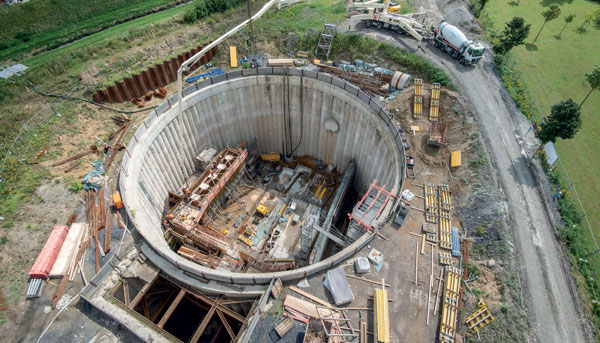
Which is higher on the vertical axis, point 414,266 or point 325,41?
point 325,41

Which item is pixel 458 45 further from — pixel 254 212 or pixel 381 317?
Answer: pixel 381 317

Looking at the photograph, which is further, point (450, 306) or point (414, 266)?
point (414, 266)

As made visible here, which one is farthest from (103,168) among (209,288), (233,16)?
(233,16)

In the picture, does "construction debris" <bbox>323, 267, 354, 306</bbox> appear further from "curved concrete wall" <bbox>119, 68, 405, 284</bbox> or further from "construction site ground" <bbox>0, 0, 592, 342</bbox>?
"curved concrete wall" <bbox>119, 68, 405, 284</bbox>

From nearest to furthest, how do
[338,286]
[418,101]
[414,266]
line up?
[338,286] < [414,266] < [418,101]

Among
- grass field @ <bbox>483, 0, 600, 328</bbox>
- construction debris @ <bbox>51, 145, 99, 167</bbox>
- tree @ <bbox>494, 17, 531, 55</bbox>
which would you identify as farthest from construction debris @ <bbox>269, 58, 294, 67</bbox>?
grass field @ <bbox>483, 0, 600, 328</bbox>

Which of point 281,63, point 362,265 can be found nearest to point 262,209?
point 362,265

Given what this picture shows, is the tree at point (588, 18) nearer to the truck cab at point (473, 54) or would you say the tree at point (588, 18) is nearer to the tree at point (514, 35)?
the tree at point (514, 35)
